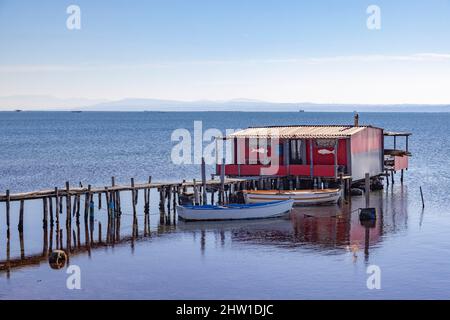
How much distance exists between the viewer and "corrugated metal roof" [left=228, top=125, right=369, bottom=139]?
48.2 metres

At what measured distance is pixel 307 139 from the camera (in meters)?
48.8

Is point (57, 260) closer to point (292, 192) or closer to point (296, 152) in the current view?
point (292, 192)

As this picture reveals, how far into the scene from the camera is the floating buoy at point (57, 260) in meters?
29.6

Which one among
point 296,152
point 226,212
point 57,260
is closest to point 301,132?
point 296,152

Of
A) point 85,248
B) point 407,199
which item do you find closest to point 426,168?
point 407,199

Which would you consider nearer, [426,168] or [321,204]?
[321,204]

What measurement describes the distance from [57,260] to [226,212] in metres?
12.4

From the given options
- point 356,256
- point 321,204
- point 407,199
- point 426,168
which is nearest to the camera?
point 356,256

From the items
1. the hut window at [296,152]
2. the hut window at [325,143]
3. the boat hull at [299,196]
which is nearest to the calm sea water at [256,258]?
the boat hull at [299,196]

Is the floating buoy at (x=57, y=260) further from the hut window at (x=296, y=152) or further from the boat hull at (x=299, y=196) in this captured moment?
the hut window at (x=296, y=152)

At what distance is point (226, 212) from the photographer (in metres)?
39.9

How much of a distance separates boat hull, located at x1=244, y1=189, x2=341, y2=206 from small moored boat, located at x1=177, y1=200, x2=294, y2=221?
2.46 metres
